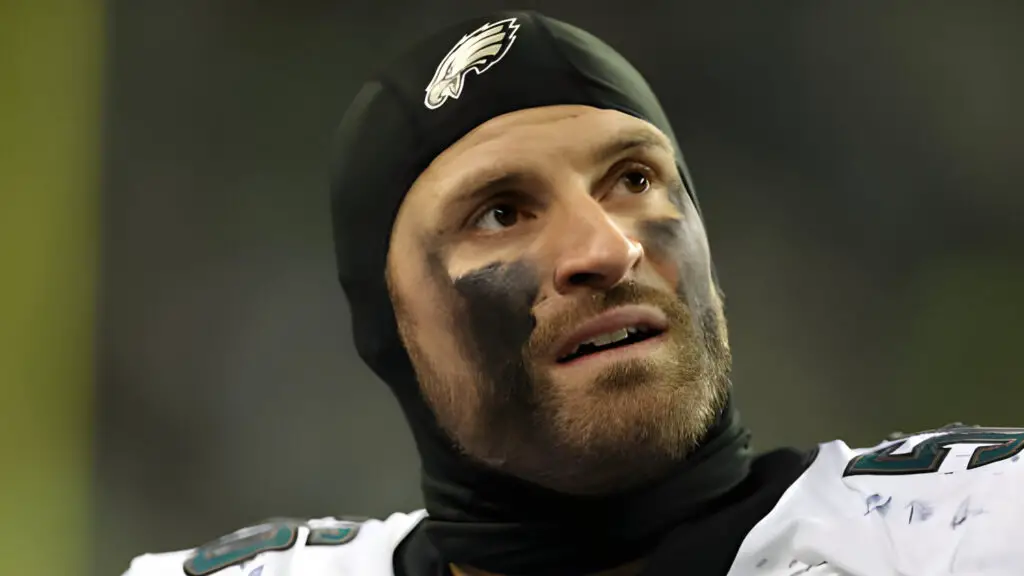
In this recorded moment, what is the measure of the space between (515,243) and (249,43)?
0.77 meters

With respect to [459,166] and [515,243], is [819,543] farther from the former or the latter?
[459,166]

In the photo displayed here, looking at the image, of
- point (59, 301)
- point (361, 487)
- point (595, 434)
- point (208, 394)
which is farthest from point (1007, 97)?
point (59, 301)

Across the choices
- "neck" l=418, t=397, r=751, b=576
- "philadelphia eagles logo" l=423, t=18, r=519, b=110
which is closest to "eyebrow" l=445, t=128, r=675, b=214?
"philadelphia eagles logo" l=423, t=18, r=519, b=110

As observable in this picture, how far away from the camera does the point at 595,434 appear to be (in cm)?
77

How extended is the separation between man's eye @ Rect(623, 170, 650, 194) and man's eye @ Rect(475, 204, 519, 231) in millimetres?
115

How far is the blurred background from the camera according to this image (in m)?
1.20

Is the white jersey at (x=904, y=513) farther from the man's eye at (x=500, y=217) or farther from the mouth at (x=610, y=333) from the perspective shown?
the man's eye at (x=500, y=217)

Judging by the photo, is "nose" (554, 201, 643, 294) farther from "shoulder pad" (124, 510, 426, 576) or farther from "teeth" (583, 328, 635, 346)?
"shoulder pad" (124, 510, 426, 576)

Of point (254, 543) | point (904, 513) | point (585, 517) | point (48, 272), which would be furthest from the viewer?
point (48, 272)

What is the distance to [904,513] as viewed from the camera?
716mm

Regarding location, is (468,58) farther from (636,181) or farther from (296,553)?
(296,553)

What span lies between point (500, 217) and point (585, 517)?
0.29m

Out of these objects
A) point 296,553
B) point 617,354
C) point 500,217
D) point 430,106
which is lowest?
point 296,553

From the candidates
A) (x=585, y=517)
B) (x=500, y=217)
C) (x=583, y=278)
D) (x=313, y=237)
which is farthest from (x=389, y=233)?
(x=313, y=237)
